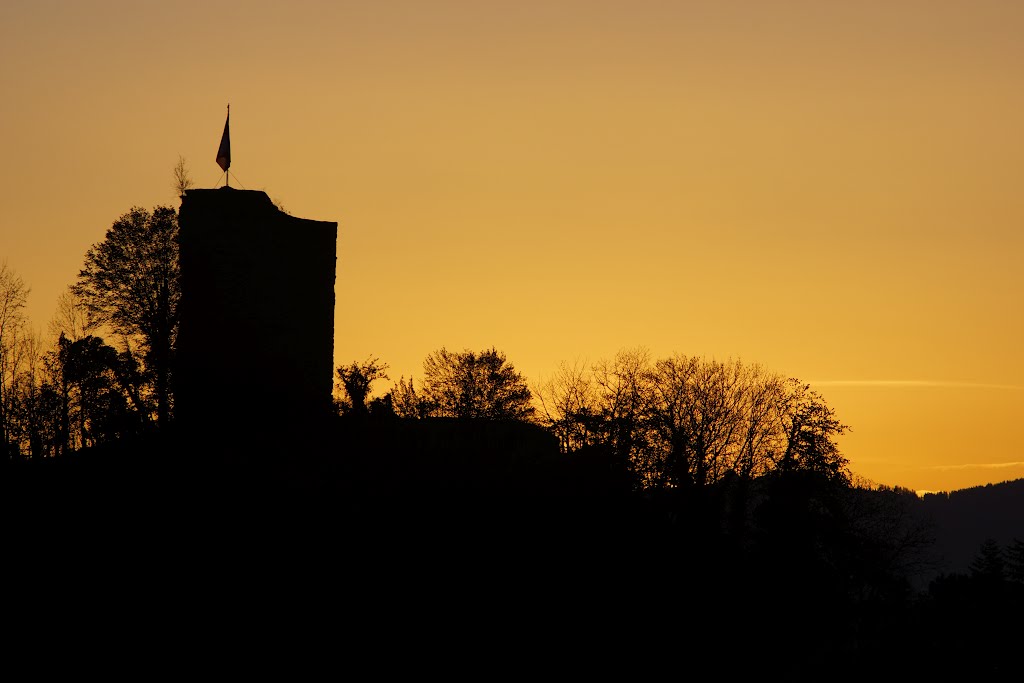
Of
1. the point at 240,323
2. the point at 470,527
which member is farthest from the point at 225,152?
the point at 470,527

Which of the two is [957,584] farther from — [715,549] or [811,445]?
[811,445]

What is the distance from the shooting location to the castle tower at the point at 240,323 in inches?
1407

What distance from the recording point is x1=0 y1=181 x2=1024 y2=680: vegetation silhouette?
101 ft

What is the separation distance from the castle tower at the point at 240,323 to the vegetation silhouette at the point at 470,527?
326 millimetres

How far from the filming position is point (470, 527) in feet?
112

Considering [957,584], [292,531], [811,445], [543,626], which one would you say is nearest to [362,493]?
[292,531]

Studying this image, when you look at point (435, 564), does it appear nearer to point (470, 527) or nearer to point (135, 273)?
point (470, 527)

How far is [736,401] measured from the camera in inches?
2352

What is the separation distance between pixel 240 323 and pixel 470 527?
8.80 m

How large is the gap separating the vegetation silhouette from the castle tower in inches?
12.9

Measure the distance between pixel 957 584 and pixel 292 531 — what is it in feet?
71.5

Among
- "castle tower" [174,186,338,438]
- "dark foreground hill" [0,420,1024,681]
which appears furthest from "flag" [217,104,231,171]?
"dark foreground hill" [0,420,1024,681]

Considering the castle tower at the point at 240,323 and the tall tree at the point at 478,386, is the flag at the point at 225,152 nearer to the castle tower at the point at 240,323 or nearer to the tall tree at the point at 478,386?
the castle tower at the point at 240,323

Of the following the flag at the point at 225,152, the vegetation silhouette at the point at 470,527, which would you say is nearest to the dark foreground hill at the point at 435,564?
the vegetation silhouette at the point at 470,527
